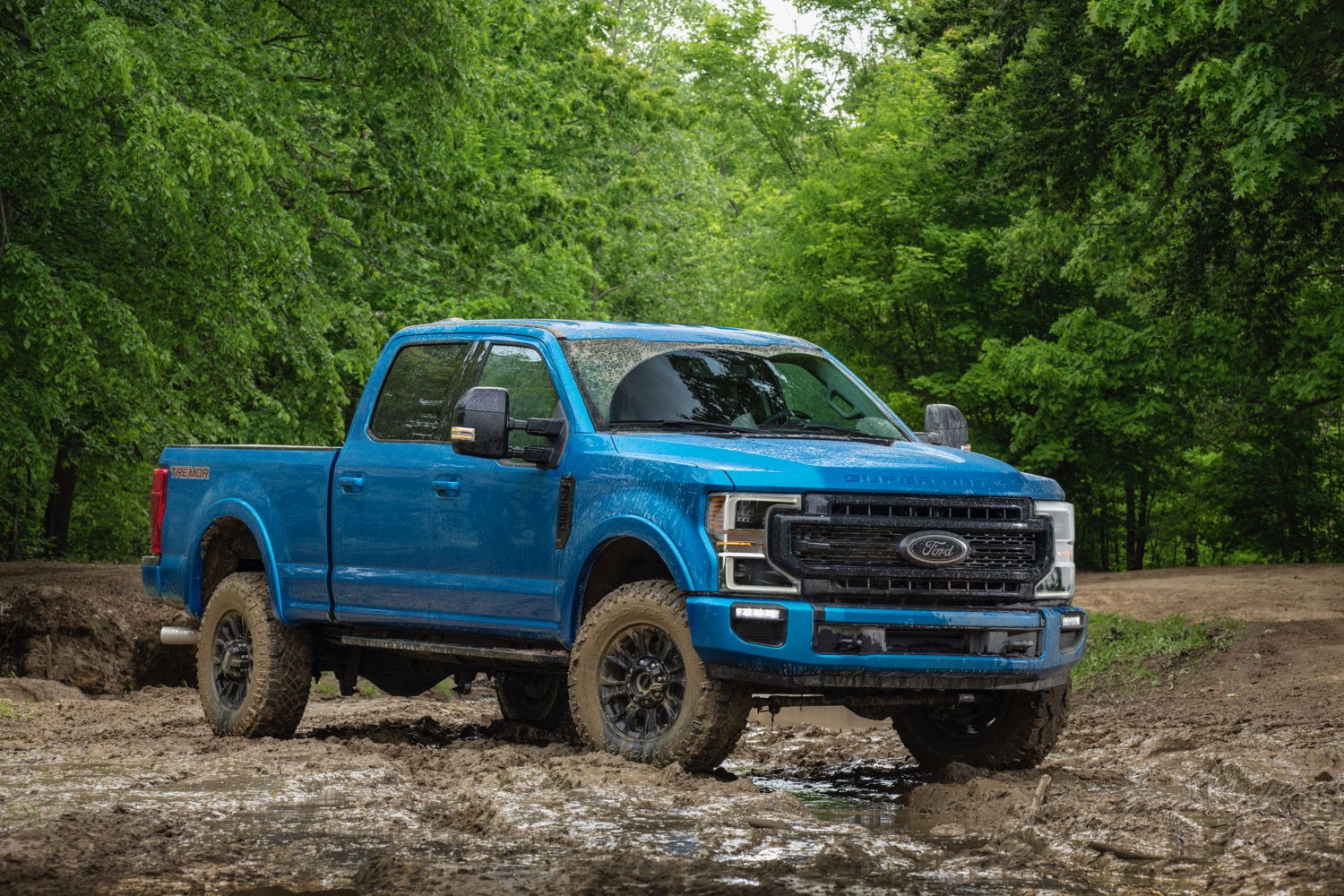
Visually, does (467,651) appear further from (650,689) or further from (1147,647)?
(1147,647)

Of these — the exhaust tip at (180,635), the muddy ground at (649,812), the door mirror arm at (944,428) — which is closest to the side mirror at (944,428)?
the door mirror arm at (944,428)

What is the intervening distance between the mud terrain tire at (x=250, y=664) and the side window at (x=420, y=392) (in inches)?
53.8

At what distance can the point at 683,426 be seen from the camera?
27.4 ft

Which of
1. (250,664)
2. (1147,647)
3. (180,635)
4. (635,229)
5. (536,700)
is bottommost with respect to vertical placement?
(1147,647)

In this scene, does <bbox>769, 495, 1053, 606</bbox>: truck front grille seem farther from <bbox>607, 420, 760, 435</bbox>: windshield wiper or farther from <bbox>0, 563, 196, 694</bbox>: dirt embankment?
<bbox>0, 563, 196, 694</bbox>: dirt embankment

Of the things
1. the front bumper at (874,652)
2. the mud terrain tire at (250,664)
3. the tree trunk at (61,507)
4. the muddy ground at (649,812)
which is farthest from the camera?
the tree trunk at (61,507)

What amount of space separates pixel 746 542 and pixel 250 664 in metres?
3.97

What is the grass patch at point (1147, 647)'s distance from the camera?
50.5 ft

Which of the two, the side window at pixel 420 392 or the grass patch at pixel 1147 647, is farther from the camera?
the grass patch at pixel 1147 647

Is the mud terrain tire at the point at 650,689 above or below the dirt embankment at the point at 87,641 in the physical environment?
above

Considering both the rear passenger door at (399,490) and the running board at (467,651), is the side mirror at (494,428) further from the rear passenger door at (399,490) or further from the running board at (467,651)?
the running board at (467,651)

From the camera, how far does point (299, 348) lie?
20359 mm

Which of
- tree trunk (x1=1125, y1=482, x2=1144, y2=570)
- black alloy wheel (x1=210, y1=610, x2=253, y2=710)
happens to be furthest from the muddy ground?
tree trunk (x1=1125, y1=482, x2=1144, y2=570)

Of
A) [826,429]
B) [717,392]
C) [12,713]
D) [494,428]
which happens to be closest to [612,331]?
[717,392]
